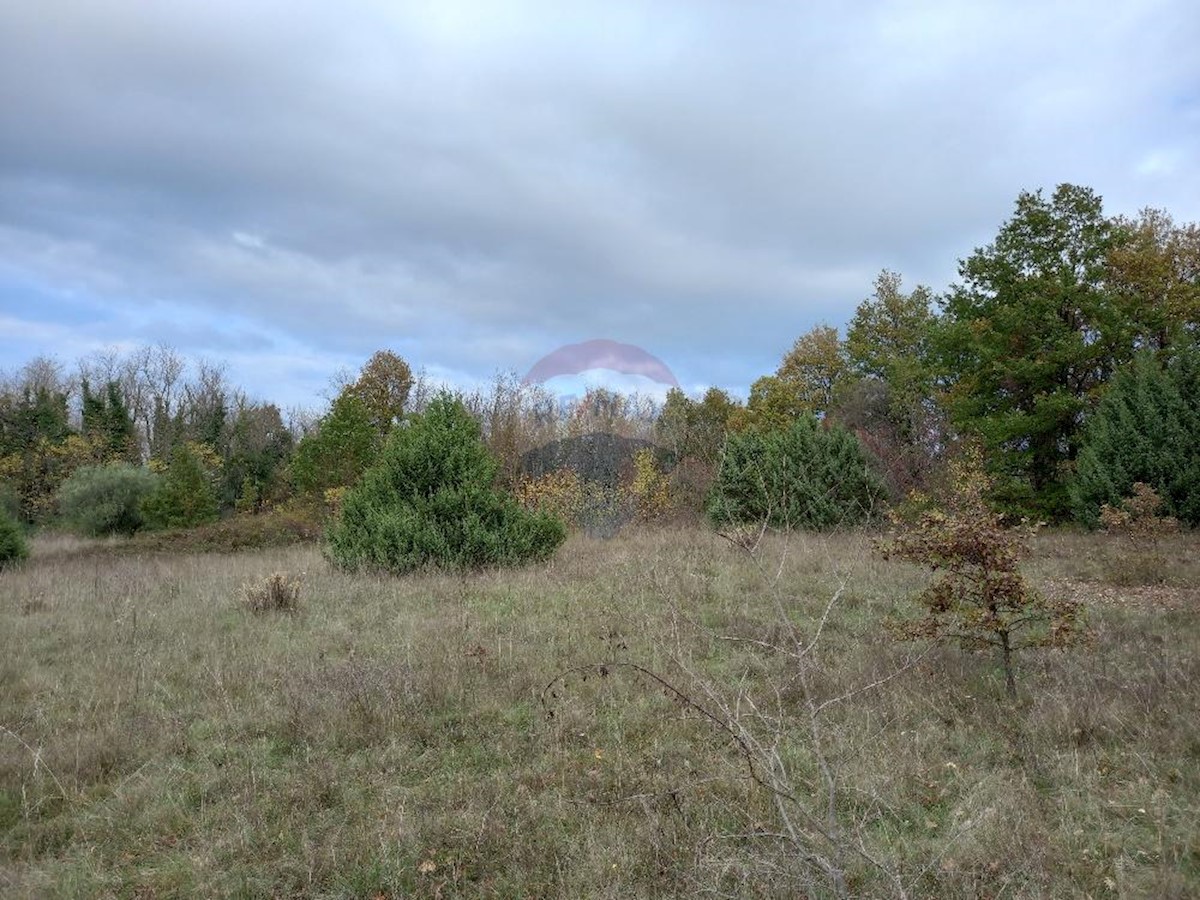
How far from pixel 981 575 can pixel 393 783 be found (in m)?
4.30

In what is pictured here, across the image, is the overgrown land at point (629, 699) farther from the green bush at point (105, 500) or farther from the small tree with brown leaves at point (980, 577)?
the green bush at point (105, 500)

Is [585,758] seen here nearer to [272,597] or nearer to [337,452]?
[272,597]

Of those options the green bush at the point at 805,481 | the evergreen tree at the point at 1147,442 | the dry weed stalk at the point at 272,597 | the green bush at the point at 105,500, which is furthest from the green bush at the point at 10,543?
the evergreen tree at the point at 1147,442

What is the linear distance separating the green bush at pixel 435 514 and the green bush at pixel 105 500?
18965 millimetres

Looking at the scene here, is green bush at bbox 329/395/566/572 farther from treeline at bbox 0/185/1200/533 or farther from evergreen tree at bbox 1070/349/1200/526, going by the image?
evergreen tree at bbox 1070/349/1200/526

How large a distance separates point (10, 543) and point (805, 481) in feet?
58.7

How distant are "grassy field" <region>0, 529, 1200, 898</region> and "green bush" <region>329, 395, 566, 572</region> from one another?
2.63m

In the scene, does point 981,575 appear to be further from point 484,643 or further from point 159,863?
point 159,863

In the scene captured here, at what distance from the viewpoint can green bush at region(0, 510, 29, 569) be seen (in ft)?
50.4

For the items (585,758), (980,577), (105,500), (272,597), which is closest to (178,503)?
(105,500)

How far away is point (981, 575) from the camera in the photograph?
5297mm

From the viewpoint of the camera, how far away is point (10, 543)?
1548cm

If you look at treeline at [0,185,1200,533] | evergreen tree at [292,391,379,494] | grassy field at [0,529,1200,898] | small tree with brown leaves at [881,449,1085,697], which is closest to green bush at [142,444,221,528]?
treeline at [0,185,1200,533]

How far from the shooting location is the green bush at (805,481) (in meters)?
17.4
